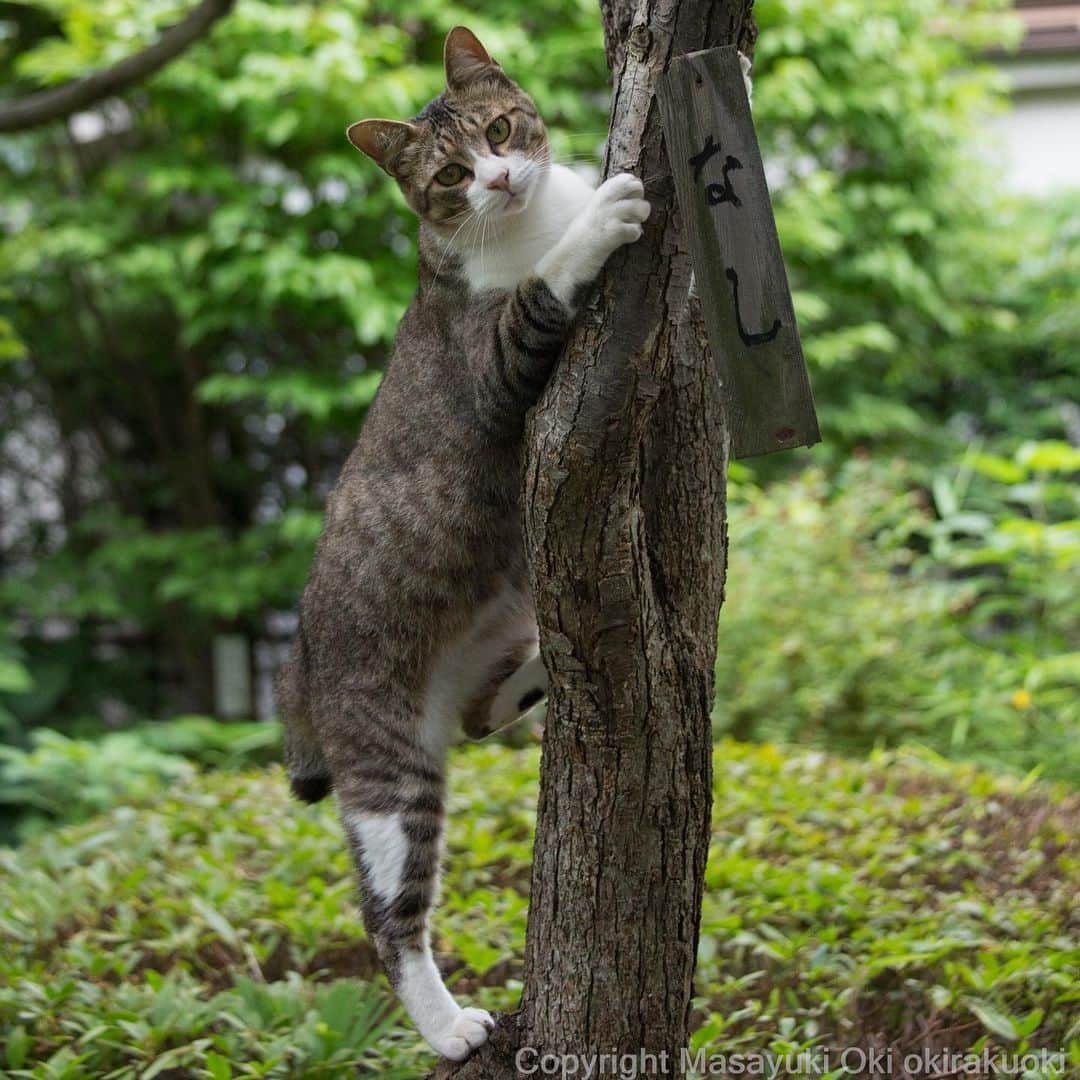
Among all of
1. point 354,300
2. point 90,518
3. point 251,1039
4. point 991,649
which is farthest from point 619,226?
point 90,518

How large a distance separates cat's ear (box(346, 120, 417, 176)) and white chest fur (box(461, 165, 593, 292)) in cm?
27

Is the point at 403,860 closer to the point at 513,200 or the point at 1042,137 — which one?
the point at 513,200

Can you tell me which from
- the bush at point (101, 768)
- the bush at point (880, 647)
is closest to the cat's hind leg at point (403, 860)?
the bush at point (101, 768)

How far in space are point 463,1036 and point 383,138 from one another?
5.95 feet

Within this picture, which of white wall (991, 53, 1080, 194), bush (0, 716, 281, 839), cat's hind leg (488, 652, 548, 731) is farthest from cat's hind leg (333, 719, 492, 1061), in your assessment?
white wall (991, 53, 1080, 194)

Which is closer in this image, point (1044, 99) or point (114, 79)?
point (114, 79)

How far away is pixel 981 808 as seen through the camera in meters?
3.70

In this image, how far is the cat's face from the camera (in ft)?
7.89

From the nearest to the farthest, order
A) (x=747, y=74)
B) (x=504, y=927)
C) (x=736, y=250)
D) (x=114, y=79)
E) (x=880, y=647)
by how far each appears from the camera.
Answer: (x=736, y=250)
(x=747, y=74)
(x=504, y=927)
(x=114, y=79)
(x=880, y=647)

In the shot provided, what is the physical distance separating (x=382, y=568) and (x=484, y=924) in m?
1.13

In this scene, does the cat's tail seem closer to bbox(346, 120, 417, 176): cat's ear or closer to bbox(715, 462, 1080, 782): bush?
bbox(346, 120, 417, 176): cat's ear

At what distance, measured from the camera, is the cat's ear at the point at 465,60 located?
2.46 metres

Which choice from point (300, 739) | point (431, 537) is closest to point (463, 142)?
point (431, 537)

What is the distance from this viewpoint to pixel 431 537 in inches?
94.9
